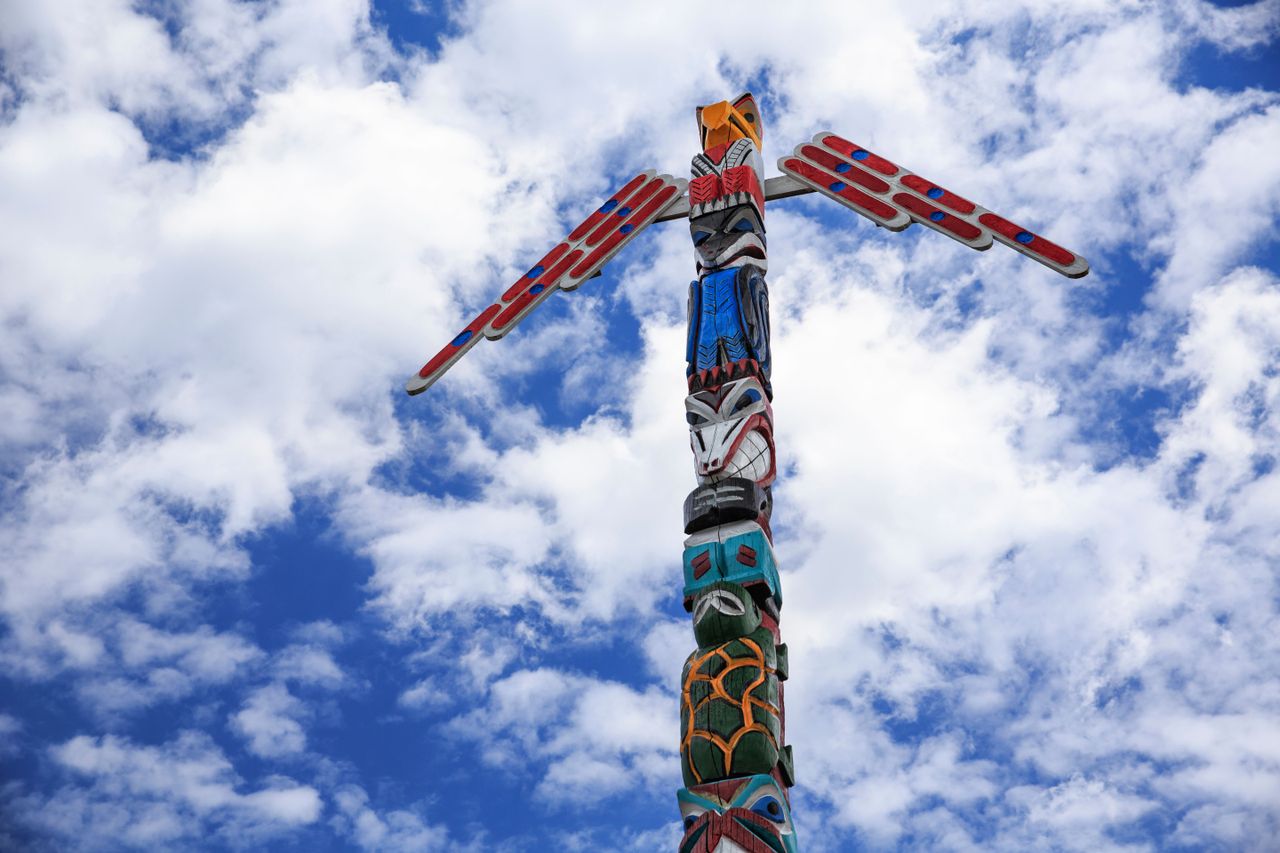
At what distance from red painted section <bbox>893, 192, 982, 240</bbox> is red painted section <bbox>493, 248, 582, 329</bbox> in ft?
9.49

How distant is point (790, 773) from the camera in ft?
26.5

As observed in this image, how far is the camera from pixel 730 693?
8.02 meters

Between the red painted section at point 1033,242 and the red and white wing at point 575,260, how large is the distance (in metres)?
2.78

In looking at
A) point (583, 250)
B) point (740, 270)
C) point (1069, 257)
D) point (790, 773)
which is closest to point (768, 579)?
point (790, 773)

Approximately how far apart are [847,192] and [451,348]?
12.2ft

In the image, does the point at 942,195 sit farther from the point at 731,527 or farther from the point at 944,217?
the point at 731,527

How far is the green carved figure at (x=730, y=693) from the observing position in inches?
307

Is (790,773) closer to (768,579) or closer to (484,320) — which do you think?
(768,579)

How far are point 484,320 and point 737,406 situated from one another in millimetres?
3457

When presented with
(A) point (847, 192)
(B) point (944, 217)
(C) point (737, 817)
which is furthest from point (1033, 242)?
(C) point (737, 817)

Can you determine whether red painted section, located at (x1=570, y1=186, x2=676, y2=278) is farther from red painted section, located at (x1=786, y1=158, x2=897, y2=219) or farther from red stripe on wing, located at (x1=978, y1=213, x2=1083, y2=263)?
red stripe on wing, located at (x1=978, y1=213, x2=1083, y2=263)

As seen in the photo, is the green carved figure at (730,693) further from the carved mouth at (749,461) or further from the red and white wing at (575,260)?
the red and white wing at (575,260)

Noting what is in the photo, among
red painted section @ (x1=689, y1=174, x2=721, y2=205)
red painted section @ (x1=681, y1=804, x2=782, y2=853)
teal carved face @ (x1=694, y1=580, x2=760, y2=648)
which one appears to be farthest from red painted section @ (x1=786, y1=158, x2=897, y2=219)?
red painted section @ (x1=681, y1=804, x2=782, y2=853)

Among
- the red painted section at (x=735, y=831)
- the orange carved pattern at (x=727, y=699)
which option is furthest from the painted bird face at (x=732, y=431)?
the red painted section at (x=735, y=831)
